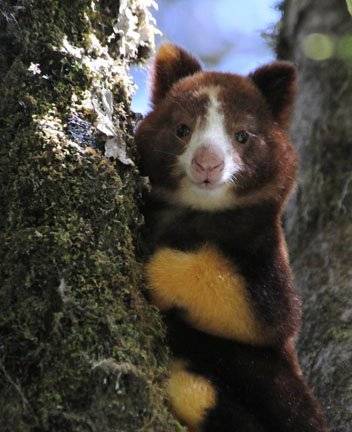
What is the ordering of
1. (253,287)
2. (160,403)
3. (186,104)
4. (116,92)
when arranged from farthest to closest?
(186,104) → (116,92) → (253,287) → (160,403)

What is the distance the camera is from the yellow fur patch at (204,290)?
3.08m

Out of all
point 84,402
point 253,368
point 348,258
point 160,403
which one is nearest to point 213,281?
point 253,368

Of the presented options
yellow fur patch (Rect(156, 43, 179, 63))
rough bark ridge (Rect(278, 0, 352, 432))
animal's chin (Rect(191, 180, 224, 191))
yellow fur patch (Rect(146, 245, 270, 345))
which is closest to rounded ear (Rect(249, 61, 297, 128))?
rough bark ridge (Rect(278, 0, 352, 432))

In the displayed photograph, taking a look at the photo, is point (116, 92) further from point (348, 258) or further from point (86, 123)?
point (348, 258)

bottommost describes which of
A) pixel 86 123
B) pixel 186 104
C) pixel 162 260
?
pixel 162 260

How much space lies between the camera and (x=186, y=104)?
3.71m

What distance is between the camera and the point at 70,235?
2.65 m

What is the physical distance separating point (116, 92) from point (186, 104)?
1.43 feet

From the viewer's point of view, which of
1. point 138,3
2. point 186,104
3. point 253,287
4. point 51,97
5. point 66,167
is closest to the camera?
point 66,167

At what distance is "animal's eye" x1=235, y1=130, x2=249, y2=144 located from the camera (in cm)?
362

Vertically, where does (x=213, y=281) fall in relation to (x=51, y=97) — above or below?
below

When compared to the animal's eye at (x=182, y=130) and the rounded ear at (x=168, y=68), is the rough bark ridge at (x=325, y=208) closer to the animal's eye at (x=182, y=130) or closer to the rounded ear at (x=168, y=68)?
the rounded ear at (x=168, y=68)

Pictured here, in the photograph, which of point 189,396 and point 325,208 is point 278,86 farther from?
point 189,396

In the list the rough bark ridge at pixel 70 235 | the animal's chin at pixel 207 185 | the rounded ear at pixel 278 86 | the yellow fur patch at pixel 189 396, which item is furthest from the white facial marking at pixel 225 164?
the yellow fur patch at pixel 189 396
